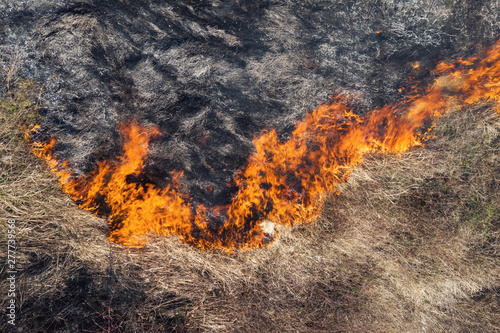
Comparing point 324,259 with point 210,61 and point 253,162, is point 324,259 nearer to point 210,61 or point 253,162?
point 253,162

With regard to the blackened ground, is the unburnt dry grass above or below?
below

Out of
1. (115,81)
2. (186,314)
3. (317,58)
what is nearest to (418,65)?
(317,58)

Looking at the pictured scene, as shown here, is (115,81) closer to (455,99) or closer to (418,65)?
(418,65)

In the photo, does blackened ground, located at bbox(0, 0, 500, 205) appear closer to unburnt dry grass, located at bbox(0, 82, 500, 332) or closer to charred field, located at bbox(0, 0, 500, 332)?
charred field, located at bbox(0, 0, 500, 332)

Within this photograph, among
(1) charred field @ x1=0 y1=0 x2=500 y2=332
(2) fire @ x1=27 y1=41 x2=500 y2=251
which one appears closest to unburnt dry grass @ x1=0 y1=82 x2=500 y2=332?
(1) charred field @ x1=0 y1=0 x2=500 y2=332

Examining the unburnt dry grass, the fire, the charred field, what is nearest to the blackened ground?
the charred field

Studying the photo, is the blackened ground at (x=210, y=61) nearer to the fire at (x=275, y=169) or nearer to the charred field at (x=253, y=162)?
the charred field at (x=253, y=162)

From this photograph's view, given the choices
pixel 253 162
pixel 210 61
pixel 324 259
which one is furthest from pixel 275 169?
pixel 210 61

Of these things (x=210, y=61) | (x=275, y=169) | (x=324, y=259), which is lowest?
(x=324, y=259)
